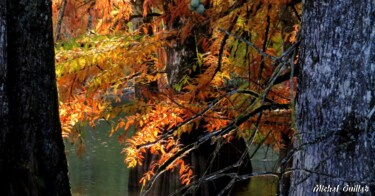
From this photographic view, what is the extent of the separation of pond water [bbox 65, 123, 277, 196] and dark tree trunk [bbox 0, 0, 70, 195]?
7623mm

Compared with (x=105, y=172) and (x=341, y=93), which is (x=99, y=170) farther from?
(x=341, y=93)

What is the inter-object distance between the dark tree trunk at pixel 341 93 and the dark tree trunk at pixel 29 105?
181cm

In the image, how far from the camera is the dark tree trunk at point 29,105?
4250 mm

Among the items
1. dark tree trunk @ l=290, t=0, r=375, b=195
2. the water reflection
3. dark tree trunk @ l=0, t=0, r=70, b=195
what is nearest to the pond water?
the water reflection

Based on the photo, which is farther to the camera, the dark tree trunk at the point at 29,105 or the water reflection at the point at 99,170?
the water reflection at the point at 99,170

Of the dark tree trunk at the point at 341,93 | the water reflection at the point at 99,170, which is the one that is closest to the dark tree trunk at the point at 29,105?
the dark tree trunk at the point at 341,93

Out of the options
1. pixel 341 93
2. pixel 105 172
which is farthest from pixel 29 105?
pixel 105 172

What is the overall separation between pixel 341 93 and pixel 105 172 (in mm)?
13851

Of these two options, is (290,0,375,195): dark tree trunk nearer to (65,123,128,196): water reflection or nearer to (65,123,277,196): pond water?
(65,123,277,196): pond water

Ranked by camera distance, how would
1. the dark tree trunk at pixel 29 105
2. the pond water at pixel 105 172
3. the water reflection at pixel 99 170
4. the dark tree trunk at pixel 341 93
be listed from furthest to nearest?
the water reflection at pixel 99 170 → the pond water at pixel 105 172 → the dark tree trunk at pixel 29 105 → the dark tree trunk at pixel 341 93

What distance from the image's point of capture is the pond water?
47.5ft

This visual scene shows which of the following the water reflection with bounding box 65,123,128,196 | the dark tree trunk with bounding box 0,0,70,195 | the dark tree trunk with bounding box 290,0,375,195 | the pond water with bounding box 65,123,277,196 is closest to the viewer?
the dark tree trunk with bounding box 290,0,375,195

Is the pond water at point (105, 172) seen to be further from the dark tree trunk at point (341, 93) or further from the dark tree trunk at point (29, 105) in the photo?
the dark tree trunk at point (341, 93)

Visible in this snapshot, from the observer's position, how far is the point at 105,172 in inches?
664
